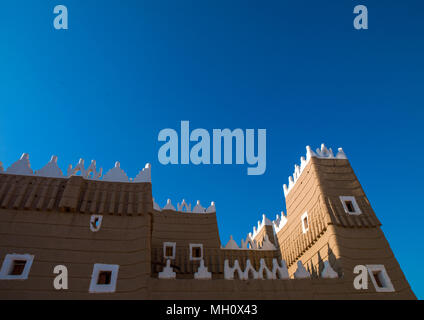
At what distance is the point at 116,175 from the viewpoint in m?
17.2

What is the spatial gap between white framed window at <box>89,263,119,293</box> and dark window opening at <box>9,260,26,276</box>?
2.78 meters

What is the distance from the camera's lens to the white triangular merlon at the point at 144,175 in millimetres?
17270

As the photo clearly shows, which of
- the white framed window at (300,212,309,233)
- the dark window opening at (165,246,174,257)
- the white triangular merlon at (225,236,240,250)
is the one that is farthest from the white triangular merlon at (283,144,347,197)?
the dark window opening at (165,246,174,257)

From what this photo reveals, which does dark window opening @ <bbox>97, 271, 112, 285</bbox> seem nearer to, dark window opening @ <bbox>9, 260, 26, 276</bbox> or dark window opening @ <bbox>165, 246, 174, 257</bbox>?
dark window opening @ <bbox>9, 260, 26, 276</bbox>

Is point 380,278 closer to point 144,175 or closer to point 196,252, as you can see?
point 196,252

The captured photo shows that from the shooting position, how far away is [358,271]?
15.1m

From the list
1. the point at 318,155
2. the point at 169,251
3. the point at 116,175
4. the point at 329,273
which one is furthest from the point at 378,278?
the point at 116,175

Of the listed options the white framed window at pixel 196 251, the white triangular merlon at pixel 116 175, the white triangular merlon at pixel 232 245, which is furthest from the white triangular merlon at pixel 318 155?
the white triangular merlon at pixel 116 175

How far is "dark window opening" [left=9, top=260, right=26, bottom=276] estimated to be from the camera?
13.0 metres

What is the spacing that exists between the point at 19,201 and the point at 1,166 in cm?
261

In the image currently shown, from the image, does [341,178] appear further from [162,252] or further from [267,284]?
[162,252]
